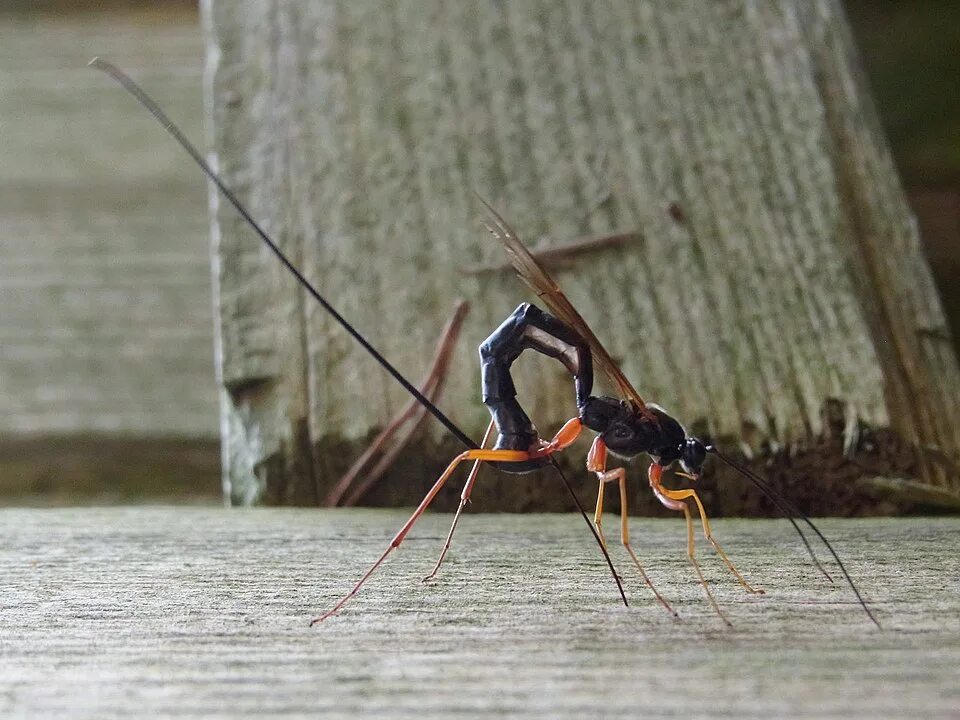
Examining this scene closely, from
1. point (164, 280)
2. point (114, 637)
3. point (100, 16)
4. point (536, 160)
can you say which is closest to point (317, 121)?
point (536, 160)

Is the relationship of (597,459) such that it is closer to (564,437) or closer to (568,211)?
(564,437)

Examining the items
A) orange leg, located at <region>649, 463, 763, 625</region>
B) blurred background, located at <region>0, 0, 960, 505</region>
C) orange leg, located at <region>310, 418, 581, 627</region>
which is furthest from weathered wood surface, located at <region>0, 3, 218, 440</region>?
orange leg, located at <region>649, 463, 763, 625</region>

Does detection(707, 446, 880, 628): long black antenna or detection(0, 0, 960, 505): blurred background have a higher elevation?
detection(0, 0, 960, 505): blurred background

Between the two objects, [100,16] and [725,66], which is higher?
[100,16]

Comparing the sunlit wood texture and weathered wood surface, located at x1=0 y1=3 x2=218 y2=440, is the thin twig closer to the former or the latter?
the sunlit wood texture

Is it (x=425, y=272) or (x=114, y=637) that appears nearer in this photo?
(x=114, y=637)

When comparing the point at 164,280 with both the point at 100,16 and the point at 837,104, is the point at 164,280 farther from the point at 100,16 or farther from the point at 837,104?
the point at 837,104
